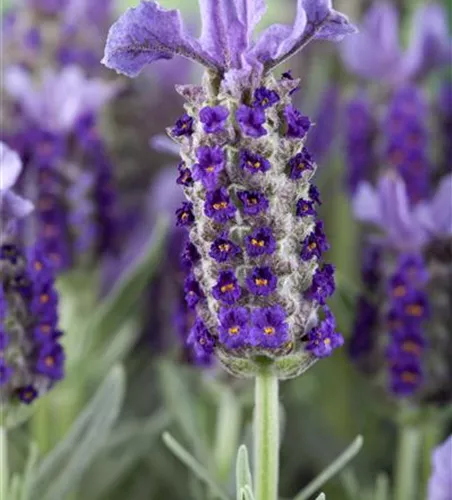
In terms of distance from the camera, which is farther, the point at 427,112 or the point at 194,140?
the point at 427,112

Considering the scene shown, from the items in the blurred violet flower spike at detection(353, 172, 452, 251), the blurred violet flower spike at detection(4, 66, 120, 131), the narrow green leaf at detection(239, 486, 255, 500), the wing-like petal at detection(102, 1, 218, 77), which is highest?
the blurred violet flower spike at detection(4, 66, 120, 131)

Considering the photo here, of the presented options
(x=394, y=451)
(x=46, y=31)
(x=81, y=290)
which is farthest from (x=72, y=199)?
(x=394, y=451)

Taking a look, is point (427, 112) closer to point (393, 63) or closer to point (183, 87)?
point (393, 63)

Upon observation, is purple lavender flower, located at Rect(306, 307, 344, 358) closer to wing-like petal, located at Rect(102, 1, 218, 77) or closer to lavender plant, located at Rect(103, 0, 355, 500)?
lavender plant, located at Rect(103, 0, 355, 500)

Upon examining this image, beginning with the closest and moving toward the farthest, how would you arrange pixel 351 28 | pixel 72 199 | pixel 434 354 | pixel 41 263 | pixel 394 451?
pixel 351 28, pixel 41 263, pixel 434 354, pixel 72 199, pixel 394 451

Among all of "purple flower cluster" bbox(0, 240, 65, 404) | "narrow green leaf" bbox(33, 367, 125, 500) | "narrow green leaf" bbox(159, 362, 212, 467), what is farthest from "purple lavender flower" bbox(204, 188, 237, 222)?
"narrow green leaf" bbox(159, 362, 212, 467)

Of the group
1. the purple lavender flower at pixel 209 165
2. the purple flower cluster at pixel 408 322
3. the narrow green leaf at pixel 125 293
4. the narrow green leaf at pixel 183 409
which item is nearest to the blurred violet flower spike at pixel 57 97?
the narrow green leaf at pixel 125 293

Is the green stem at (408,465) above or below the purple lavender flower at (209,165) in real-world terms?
below

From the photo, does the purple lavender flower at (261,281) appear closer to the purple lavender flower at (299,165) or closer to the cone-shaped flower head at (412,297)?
the purple lavender flower at (299,165)
